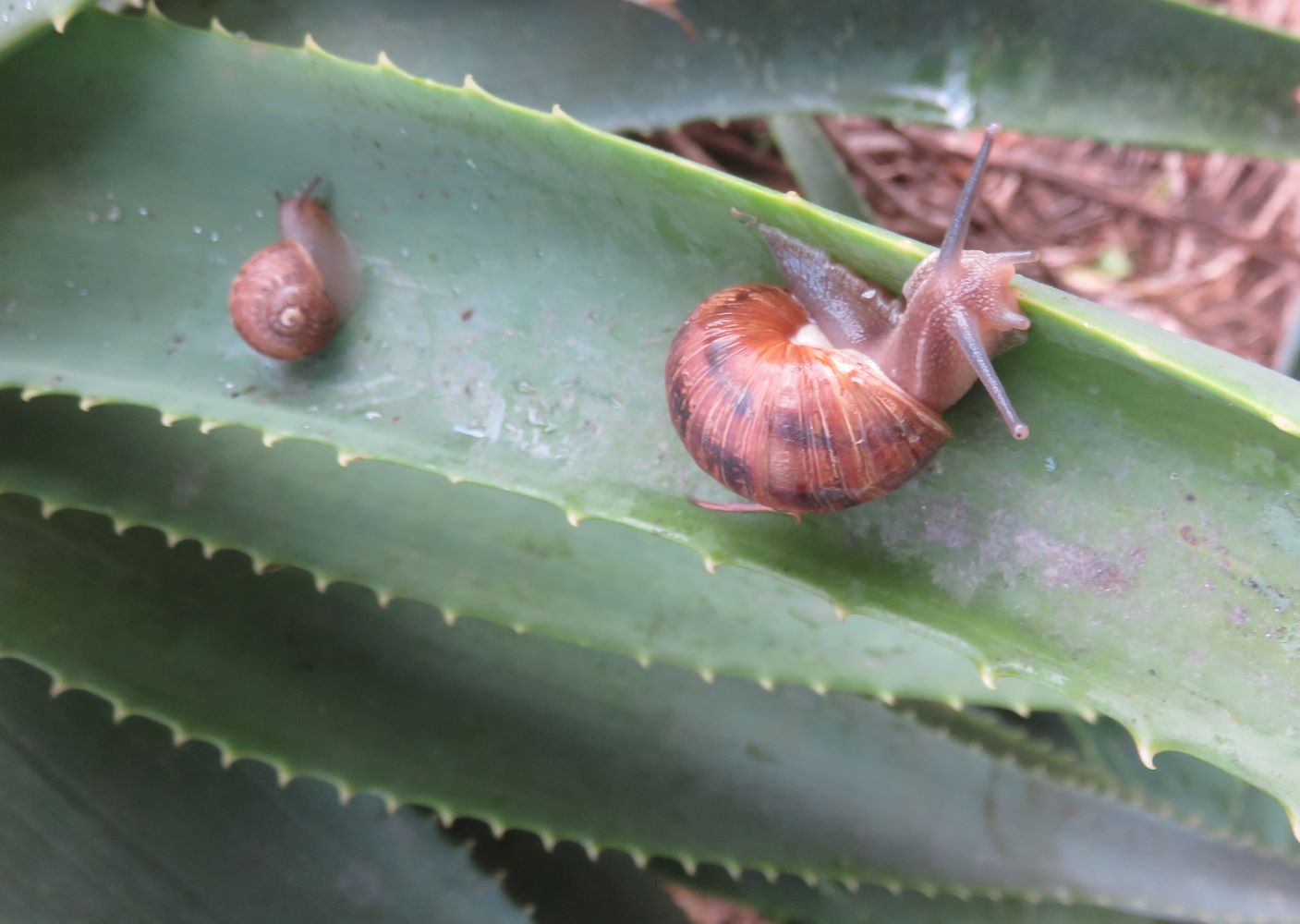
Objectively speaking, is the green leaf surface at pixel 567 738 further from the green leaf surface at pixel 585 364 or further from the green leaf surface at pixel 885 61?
the green leaf surface at pixel 885 61

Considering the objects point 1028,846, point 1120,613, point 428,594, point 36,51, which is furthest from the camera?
point 1028,846

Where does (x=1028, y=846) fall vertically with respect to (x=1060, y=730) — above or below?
below

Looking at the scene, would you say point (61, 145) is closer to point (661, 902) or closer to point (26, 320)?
point (26, 320)

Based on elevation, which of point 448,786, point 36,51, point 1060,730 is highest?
point 1060,730

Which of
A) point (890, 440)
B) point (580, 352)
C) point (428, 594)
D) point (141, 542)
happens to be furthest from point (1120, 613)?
point (141, 542)

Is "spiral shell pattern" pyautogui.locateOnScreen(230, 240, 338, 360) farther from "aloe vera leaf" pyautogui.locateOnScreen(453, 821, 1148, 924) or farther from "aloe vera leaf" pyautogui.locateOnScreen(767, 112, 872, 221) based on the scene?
"aloe vera leaf" pyautogui.locateOnScreen(767, 112, 872, 221)

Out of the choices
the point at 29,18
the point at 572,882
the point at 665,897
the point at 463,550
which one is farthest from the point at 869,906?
the point at 29,18
